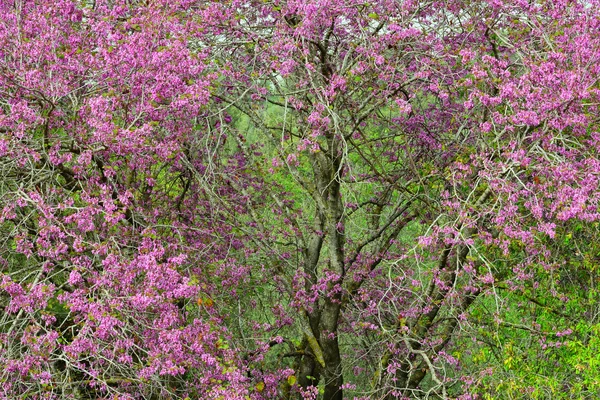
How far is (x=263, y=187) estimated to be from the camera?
10.6 meters

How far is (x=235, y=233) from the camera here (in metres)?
9.91

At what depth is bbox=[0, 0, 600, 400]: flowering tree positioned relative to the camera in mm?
6625

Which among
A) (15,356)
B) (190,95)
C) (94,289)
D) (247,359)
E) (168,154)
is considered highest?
(190,95)

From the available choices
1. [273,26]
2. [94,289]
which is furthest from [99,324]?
[273,26]

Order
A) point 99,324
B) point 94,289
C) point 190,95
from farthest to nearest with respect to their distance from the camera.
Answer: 1. point 190,95
2. point 94,289
3. point 99,324

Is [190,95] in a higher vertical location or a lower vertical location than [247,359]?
higher

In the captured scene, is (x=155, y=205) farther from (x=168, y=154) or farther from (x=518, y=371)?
(x=518, y=371)

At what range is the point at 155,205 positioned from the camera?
9477 mm

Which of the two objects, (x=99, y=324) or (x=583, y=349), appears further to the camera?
(x=583, y=349)

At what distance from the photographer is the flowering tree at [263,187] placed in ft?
21.7

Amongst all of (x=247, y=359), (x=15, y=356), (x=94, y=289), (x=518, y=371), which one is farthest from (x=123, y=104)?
(x=518, y=371)

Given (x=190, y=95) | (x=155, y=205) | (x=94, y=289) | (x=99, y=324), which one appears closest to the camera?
(x=99, y=324)

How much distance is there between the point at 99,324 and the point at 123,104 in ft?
7.53

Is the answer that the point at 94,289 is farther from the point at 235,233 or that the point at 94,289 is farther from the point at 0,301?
the point at 235,233
